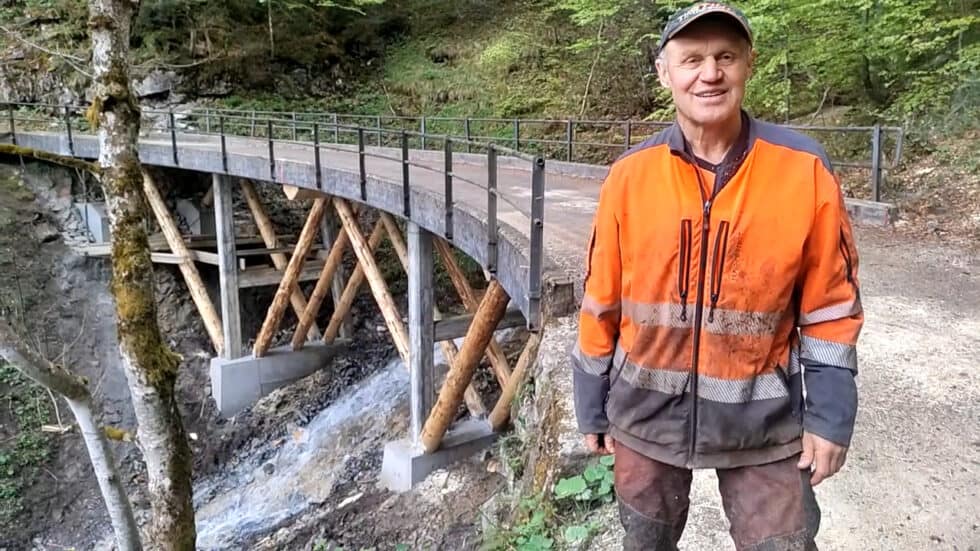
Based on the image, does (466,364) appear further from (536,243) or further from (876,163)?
(876,163)

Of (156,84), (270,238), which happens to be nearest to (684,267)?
(270,238)

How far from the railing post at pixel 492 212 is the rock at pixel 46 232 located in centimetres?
1117

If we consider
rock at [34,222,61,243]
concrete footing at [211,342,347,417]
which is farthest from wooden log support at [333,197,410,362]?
rock at [34,222,61,243]

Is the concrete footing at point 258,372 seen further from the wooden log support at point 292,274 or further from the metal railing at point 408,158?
the metal railing at point 408,158

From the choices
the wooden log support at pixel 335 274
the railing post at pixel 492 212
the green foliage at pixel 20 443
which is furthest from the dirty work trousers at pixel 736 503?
the wooden log support at pixel 335 274

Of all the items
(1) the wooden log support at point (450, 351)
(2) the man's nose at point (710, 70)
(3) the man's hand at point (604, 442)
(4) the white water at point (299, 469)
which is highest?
(2) the man's nose at point (710, 70)

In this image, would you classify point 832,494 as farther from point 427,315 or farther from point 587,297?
Answer: point 427,315

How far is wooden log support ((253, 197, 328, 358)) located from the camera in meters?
9.64

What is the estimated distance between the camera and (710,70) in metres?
1.46

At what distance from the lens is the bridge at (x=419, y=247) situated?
5020 mm

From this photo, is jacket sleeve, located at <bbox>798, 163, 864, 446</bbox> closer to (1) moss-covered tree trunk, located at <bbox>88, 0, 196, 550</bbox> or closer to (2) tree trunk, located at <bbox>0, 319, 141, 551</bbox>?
(1) moss-covered tree trunk, located at <bbox>88, 0, 196, 550</bbox>

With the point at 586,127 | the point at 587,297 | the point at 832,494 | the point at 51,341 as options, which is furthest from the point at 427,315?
the point at 586,127

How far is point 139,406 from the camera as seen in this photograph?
4.82 m

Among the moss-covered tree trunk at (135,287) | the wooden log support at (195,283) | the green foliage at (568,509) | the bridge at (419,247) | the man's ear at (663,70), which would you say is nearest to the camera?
the man's ear at (663,70)
